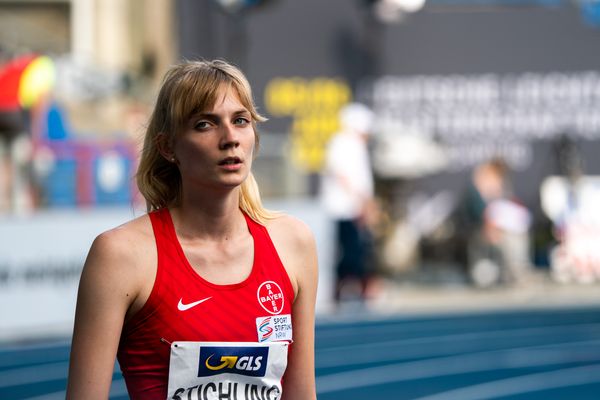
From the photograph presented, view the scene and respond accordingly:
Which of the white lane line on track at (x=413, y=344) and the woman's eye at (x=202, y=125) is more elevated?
the woman's eye at (x=202, y=125)

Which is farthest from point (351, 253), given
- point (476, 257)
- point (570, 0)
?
point (570, 0)

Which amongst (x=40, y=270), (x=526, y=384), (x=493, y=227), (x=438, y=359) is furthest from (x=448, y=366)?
(x=493, y=227)

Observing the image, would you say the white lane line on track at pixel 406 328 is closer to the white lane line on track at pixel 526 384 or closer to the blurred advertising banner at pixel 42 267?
the blurred advertising banner at pixel 42 267

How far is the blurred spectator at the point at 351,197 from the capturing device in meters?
12.3

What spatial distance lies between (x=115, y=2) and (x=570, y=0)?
6.91 metres

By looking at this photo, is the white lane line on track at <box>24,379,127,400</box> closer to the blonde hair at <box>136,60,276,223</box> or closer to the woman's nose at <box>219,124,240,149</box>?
the blonde hair at <box>136,60,276,223</box>

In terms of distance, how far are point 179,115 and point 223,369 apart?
594 millimetres

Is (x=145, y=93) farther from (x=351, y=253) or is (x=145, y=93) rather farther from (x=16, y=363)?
(x=16, y=363)

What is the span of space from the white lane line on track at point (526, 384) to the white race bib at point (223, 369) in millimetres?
→ 4940

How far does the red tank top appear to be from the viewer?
294 centimetres

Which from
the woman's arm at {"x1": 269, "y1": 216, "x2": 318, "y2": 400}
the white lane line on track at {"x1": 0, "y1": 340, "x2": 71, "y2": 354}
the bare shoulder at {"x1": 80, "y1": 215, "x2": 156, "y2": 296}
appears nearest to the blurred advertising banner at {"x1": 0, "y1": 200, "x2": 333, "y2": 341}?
the white lane line on track at {"x1": 0, "y1": 340, "x2": 71, "y2": 354}

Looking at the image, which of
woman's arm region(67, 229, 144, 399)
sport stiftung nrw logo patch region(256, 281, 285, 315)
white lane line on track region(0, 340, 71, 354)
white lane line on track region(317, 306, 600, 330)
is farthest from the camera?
white lane line on track region(317, 306, 600, 330)

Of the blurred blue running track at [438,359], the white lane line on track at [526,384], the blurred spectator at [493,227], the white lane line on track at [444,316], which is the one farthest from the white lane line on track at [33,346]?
the blurred spectator at [493,227]

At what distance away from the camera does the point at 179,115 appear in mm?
2967
